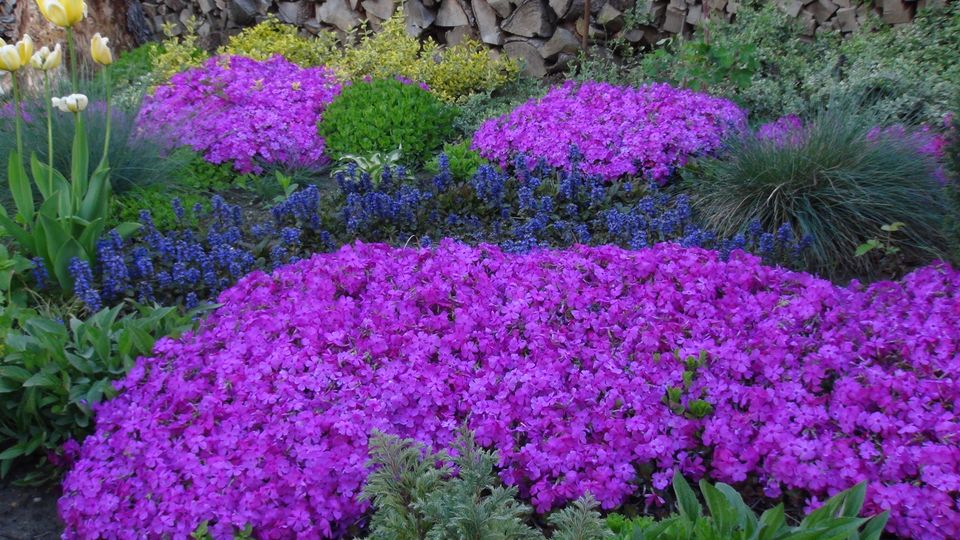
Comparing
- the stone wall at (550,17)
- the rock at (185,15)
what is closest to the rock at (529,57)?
the stone wall at (550,17)

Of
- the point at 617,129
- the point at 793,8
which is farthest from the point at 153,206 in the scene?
the point at 793,8

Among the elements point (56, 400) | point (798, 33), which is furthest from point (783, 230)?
point (798, 33)

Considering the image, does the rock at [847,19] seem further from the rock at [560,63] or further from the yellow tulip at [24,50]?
the yellow tulip at [24,50]

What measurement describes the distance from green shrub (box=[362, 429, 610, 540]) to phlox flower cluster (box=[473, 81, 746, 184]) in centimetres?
308

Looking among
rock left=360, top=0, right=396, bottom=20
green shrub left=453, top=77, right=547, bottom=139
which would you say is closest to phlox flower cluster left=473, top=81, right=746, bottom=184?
green shrub left=453, top=77, right=547, bottom=139

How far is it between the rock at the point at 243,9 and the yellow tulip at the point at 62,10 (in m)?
7.42

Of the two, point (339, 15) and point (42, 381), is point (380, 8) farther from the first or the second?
point (42, 381)

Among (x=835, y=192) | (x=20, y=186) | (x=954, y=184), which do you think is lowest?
(x=20, y=186)

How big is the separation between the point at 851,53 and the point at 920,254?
258 centimetres

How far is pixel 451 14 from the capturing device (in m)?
8.63

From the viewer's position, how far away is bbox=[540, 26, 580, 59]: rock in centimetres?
795

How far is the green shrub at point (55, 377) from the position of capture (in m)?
3.01

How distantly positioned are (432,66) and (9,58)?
4648mm

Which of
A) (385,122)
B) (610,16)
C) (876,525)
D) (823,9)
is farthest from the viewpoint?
(610,16)
